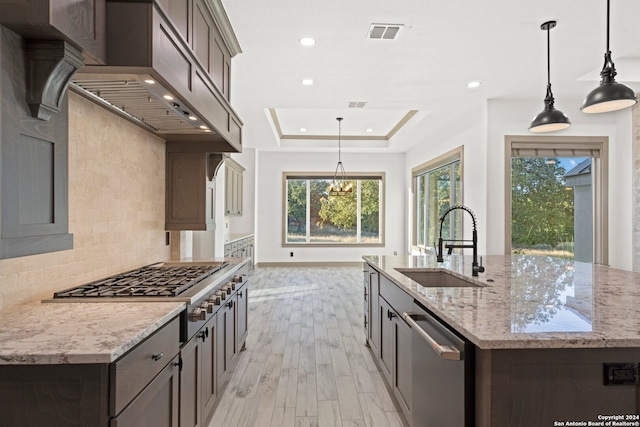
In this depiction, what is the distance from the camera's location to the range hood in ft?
4.87

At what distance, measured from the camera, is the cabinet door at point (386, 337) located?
2.55 m

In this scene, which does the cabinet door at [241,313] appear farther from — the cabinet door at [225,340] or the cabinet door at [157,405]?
the cabinet door at [157,405]

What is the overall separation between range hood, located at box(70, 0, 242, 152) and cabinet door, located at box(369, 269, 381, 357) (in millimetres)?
1620

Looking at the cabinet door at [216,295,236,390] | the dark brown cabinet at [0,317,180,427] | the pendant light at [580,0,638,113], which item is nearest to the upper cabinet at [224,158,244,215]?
the cabinet door at [216,295,236,390]

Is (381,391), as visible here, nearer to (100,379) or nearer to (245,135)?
(100,379)

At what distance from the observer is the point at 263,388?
279cm

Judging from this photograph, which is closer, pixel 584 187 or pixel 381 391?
pixel 381 391

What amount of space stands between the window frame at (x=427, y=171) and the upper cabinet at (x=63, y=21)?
5093 millimetres

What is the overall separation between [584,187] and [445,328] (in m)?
4.85

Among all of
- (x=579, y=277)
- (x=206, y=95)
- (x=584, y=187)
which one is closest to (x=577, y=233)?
(x=584, y=187)

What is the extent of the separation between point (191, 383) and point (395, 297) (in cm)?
129

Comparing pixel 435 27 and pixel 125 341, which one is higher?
pixel 435 27

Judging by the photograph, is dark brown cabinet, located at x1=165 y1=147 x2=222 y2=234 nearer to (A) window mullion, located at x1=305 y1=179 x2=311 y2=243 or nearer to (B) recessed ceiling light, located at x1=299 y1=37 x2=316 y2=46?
(B) recessed ceiling light, located at x1=299 y1=37 x2=316 y2=46

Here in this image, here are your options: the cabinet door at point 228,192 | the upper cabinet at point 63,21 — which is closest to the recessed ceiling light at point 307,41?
the upper cabinet at point 63,21
